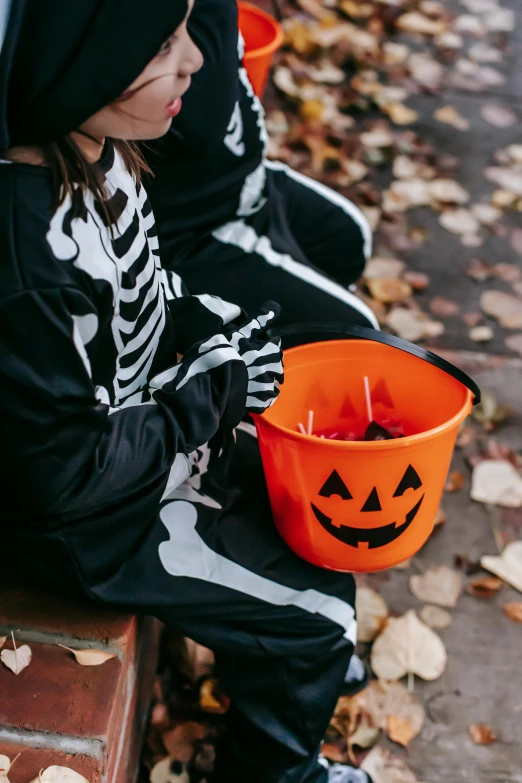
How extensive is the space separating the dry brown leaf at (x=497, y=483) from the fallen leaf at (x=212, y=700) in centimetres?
85

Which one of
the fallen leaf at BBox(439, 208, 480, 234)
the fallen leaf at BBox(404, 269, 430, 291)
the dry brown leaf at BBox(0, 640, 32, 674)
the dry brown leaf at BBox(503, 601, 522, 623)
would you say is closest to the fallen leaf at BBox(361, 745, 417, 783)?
the dry brown leaf at BBox(503, 601, 522, 623)

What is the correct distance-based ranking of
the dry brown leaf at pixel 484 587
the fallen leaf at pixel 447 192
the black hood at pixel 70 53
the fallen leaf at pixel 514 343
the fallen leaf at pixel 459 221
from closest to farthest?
the black hood at pixel 70 53, the dry brown leaf at pixel 484 587, the fallen leaf at pixel 514 343, the fallen leaf at pixel 459 221, the fallen leaf at pixel 447 192

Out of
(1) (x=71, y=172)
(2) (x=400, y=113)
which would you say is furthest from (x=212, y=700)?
(2) (x=400, y=113)

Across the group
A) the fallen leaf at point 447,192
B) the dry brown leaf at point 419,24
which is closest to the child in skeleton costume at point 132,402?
the fallen leaf at point 447,192

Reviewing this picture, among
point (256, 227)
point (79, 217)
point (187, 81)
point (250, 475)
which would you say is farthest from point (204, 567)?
point (256, 227)

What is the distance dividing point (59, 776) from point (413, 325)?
1803 mm

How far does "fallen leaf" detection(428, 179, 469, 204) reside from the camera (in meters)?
3.24

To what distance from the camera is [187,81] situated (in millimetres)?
1172

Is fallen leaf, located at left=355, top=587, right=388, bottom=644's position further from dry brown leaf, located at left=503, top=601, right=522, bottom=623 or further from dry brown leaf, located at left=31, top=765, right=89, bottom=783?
dry brown leaf, located at left=31, top=765, right=89, bottom=783

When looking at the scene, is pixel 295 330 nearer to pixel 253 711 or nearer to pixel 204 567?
pixel 204 567

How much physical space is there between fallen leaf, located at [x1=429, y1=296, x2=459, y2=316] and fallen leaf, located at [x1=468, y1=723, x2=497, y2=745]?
1380mm

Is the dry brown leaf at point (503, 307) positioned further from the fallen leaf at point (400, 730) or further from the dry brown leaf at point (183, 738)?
the dry brown leaf at point (183, 738)

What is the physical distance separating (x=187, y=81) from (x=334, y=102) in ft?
8.86

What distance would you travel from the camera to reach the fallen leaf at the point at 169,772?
5.41 ft
